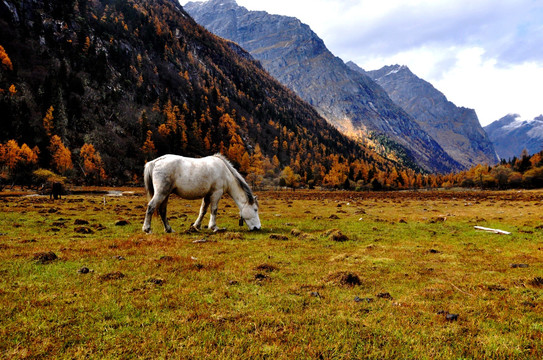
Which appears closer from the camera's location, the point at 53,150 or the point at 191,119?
the point at 53,150

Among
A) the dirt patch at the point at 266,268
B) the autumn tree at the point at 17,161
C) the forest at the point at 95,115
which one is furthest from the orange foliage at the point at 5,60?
the dirt patch at the point at 266,268

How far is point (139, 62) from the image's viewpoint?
6969 inches

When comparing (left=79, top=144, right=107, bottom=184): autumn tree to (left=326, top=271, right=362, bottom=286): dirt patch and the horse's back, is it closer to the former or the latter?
the horse's back

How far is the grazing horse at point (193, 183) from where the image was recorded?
1509cm

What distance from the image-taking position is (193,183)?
15.6 meters

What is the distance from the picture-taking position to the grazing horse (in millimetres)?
15086

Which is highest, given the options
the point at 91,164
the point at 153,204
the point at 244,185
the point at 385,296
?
the point at 91,164

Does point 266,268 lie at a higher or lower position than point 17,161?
lower

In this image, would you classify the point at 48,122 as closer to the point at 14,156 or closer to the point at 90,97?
the point at 14,156

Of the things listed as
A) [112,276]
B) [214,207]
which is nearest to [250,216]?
[214,207]

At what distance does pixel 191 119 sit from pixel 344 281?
17293cm

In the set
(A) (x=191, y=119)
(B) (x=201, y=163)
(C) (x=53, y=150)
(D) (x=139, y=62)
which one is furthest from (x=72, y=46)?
(B) (x=201, y=163)

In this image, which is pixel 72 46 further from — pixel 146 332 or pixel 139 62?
pixel 146 332

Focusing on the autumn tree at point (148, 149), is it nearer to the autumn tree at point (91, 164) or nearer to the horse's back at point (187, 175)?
the autumn tree at point (91, 164)
